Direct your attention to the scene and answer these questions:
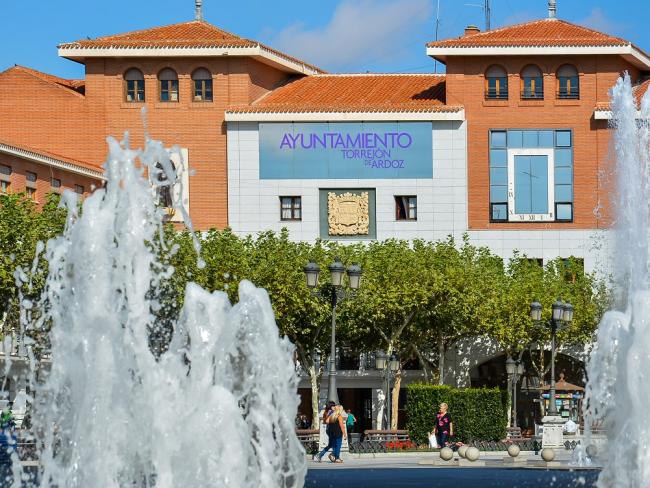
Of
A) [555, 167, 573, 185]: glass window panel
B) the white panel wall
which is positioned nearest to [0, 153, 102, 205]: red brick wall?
the white panel wall

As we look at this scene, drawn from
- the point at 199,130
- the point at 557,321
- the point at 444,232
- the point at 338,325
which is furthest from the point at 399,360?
the point at 557,321

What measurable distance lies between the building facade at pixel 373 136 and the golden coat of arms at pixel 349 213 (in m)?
0.06

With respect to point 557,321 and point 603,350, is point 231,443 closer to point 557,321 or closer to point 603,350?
point 603,350

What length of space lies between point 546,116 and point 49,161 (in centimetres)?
1966

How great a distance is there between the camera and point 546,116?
73.2 meters

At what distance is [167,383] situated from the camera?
18719 mm

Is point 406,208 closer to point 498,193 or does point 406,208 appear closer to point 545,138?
point 498,193

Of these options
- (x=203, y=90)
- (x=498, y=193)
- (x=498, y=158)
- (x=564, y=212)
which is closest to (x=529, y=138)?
(x=498, y=158)

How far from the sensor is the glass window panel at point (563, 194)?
7294 cm

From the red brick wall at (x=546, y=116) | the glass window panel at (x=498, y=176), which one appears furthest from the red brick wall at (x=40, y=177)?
the glass window panel at (x=498, y=176)

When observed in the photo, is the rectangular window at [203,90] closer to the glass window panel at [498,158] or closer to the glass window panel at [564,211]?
the glass window panel at [498,158]

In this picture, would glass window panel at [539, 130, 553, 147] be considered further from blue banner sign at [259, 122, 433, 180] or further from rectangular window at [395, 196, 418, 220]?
rectangular window at [395, 196, 418, 220]

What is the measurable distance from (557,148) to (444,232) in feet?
18.3

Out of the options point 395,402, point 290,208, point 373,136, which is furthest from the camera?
point 290,208
